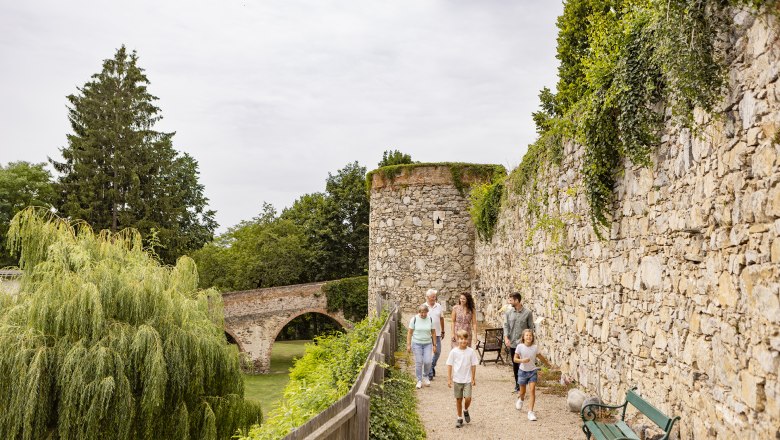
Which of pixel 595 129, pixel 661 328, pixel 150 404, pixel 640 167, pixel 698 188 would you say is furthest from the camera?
pixel 150 404

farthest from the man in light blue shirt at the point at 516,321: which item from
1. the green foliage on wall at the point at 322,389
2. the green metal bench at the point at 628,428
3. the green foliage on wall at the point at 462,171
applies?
the green foliage on wall at the point at 462,171

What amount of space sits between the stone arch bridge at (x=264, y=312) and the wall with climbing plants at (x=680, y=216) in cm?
2154

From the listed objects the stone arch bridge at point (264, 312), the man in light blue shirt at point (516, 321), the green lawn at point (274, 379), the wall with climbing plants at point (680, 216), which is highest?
the wall with climbing plants at point (680, 216)

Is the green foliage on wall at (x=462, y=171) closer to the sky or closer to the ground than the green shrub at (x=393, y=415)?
closer to the sky

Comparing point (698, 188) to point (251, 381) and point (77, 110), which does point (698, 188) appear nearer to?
point (251, 381)

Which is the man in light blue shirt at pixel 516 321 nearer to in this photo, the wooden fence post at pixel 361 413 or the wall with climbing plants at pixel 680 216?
the wall with climbing plants at pixel 680 216

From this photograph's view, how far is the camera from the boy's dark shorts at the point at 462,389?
7.09m

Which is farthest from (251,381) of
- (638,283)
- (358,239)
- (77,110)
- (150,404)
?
(638,283)

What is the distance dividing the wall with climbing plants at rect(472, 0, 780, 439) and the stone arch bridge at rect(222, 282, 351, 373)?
848 inches

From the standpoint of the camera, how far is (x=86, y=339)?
9.45 meters

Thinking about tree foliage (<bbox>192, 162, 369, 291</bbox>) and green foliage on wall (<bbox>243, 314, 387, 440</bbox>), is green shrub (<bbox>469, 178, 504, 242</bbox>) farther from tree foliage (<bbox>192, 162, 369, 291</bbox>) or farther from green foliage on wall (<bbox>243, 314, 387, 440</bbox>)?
tree foliage (<bbox>192, 162, 369, 291</bbox>)

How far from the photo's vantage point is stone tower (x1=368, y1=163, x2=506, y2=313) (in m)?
18.9

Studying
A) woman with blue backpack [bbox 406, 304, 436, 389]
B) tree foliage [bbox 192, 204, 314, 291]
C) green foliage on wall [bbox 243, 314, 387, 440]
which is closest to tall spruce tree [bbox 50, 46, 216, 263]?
tree foliage [bbox 192, 204, 314, 291]

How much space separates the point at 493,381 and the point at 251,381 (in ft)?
65.2
